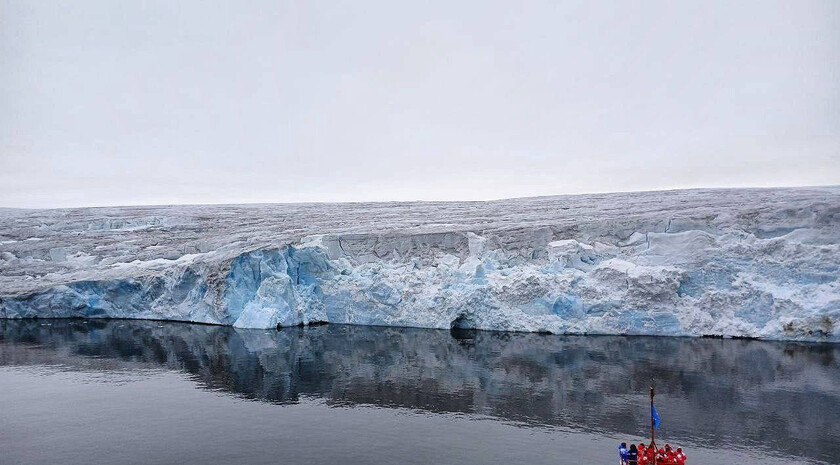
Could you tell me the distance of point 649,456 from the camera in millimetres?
14227

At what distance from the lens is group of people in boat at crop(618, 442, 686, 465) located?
46.1 feet

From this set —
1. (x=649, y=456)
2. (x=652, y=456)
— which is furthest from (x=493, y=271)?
(x=652, y=456)

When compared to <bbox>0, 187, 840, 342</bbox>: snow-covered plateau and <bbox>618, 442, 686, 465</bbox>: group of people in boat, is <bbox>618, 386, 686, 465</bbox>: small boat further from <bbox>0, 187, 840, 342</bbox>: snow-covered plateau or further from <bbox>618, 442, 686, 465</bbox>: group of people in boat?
<bbox>0, 187, 840, 342</bbox>: snow-covered plateau

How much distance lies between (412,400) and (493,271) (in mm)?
14458

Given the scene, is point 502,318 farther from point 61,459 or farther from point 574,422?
point 61,459

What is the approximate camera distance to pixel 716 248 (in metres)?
30.1

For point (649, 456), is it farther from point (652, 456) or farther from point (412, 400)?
point (412, 400)

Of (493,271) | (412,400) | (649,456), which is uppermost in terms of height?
(493,271)

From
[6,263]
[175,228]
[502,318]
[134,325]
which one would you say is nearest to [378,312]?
[502,318]

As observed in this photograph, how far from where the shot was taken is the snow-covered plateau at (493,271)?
28828 millimetres

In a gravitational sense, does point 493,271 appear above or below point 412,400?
above

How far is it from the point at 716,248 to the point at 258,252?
26.7 metres

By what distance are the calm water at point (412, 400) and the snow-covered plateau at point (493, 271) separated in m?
1.74

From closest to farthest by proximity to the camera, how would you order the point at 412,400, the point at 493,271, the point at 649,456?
the point at 649,456, the point at 412,400, the point at 493,271
